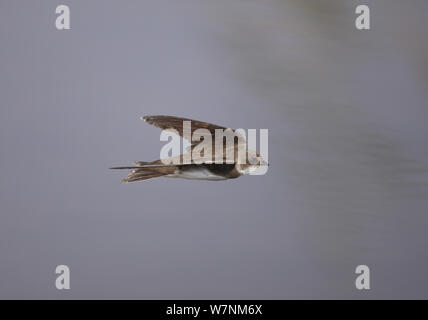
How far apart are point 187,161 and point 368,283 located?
320 mm

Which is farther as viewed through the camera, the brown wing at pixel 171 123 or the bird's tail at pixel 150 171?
the brown wing at pixel 171 123

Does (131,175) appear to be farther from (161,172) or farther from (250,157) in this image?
(250,157)

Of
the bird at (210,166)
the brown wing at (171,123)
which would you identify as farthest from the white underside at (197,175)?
the brown wing at (171,123)

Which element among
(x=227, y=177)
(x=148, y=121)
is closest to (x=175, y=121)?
(x=148, y=121)

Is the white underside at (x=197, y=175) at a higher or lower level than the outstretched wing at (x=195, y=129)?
lower

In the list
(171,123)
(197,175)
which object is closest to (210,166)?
(197,175)

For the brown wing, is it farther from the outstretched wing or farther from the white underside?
the white underside

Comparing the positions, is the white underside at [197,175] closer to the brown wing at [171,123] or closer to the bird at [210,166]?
the bird at [210,166]

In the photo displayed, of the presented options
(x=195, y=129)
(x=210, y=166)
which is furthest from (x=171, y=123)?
(x=210, y=166)

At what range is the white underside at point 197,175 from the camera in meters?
0.75

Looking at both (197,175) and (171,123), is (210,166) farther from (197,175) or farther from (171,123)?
(171,123)

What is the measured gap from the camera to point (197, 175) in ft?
2.49

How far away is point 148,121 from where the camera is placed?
86 centimetres

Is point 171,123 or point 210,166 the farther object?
point 171,123
